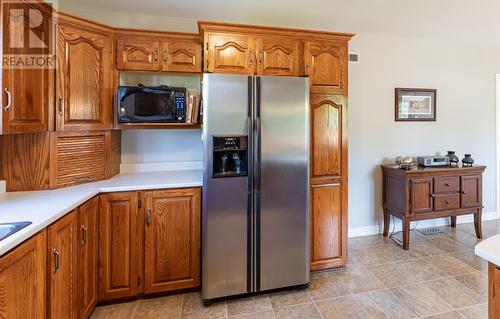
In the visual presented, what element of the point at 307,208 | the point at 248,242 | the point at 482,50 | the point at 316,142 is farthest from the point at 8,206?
the point at 482,50

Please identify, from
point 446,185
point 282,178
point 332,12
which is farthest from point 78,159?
point 446,185

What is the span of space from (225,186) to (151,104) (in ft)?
3.18

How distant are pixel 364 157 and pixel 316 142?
4.38 ft

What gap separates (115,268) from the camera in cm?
215

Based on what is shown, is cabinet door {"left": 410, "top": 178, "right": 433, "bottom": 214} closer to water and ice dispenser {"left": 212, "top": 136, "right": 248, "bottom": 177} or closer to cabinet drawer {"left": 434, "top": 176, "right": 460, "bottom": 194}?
cabinet drawer {"left": 434, "top": 176, "right": 460, "bottom": 194}

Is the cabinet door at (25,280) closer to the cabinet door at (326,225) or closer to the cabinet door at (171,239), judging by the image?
the cabinet door at (171,239)

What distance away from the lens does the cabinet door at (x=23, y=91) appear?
1604mm

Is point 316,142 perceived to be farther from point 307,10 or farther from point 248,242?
point 307,10

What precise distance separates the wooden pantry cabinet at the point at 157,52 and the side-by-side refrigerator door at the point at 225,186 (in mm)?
627

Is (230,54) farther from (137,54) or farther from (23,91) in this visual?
(23,91)

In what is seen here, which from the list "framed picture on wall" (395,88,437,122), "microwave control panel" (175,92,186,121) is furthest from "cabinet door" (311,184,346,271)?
"framed picture on wall" (395,88,437,122)

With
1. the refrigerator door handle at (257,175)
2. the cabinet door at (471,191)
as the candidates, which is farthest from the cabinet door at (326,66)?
the cabinet door at (471,191)

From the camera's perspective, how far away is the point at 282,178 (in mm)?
2240

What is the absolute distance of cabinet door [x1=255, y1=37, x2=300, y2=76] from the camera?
238 centimetres
